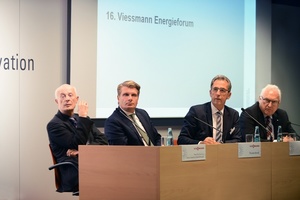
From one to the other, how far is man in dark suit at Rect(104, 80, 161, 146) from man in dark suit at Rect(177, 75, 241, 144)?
0.97 feet

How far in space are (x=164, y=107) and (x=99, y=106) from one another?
838 mm

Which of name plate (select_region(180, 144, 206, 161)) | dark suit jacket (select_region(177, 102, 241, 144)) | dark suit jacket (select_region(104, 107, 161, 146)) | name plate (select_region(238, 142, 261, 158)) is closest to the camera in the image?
name plate (select_region(180, 144, 206, 161))

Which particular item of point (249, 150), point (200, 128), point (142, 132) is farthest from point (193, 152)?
point (200, 128)

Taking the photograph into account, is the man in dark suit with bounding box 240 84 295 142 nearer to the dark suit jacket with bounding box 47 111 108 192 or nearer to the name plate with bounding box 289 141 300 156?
the name plate with bounding box 289 141 300 156

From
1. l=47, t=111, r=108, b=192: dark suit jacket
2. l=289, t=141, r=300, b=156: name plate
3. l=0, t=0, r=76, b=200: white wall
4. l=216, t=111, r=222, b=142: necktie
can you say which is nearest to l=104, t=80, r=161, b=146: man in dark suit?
l=47, t=111, r=108, b=192: dark suit jacket

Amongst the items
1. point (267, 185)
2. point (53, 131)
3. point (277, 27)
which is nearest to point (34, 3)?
point (53, 131)

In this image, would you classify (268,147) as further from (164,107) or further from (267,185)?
(164,107)

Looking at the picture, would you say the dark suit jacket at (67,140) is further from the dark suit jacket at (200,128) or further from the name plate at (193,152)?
the name plate at (193,152)

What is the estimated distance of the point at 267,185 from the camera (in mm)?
3711

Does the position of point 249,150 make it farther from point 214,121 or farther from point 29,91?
point 29,91

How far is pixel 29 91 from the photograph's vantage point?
18.0 ft

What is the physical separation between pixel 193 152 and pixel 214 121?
138 cm

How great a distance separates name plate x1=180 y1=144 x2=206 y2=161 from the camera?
127 inches

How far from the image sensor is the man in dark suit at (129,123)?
4.12 metres
